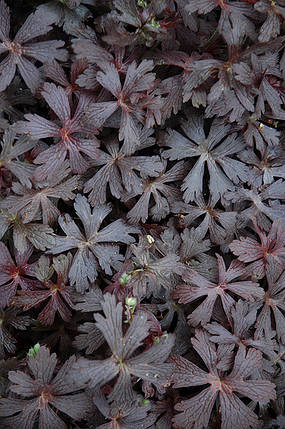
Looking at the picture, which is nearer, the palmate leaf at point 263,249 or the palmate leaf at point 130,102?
the palmate leaf at point 130,102

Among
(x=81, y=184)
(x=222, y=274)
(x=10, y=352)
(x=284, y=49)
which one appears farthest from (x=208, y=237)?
(x=10, y=352)

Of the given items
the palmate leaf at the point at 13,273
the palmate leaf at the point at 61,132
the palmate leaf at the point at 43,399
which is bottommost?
the palmate leaf at the point at 43,399

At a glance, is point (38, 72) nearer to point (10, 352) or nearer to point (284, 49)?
point (284, 49)

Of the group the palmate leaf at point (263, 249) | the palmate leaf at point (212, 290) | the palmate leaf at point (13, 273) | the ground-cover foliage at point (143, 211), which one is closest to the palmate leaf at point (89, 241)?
the ground-cover foliage at point (143, 211)

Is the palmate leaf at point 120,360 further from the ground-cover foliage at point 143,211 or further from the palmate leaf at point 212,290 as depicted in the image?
the palmate leaf at point 212,290

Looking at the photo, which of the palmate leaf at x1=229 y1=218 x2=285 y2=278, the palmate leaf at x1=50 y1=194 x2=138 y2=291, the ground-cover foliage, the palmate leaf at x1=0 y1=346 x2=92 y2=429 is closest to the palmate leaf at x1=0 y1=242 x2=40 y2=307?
the ground-cover foliage

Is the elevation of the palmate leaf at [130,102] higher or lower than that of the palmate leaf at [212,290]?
higher

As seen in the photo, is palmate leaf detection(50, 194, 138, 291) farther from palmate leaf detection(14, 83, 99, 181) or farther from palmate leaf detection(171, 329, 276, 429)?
palmate leaf detection(171, 329, 276, 429)
